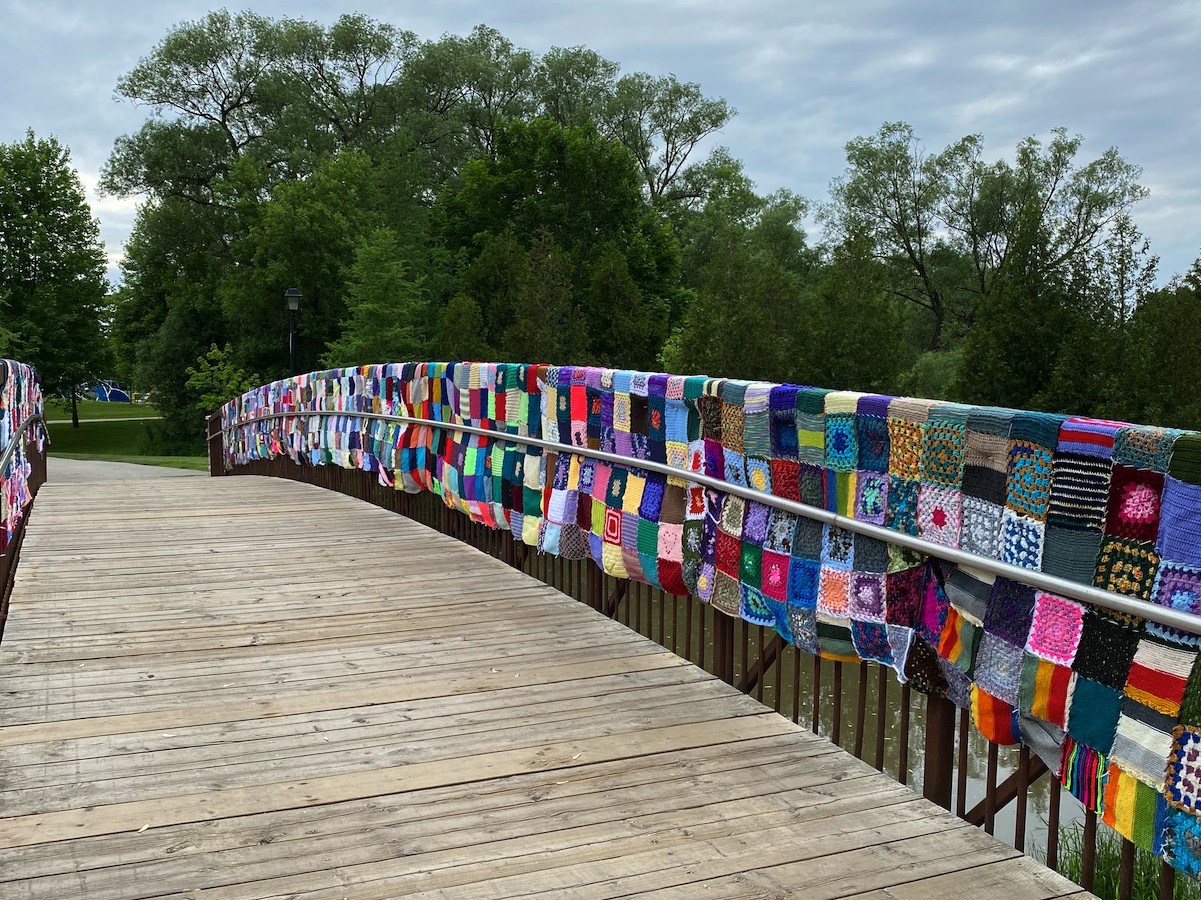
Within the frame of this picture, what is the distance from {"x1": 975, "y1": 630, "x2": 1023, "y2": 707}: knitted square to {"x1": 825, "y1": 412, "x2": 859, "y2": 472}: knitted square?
2.42ft

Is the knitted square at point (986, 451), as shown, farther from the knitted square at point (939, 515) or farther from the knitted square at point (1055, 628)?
the knitted square at point (1055, 628)

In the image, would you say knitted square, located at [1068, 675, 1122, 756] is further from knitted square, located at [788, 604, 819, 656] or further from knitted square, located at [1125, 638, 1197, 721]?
knitted square, located at [788, 604, 819, 656]

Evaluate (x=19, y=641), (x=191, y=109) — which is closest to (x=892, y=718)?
(x=19, y=641)

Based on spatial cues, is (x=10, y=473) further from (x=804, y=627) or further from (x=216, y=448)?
(x=216, y=448)

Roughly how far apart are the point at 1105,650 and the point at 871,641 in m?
0.89

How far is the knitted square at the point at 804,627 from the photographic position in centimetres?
353

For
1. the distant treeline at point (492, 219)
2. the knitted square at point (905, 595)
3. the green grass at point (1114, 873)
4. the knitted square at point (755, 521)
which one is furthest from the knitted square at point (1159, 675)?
the distant treeline at point (492, 219)

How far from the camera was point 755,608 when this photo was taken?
12.7 ft

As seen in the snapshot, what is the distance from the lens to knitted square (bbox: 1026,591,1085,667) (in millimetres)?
2576

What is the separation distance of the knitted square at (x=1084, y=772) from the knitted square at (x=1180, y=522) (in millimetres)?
515

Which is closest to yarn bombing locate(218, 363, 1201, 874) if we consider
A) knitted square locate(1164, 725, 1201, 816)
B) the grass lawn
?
knitted square locate(1164, 725, 1201, 816)

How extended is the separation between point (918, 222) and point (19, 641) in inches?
1728

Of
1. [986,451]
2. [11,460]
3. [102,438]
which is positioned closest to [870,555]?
[986,451]

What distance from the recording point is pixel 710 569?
4168 mm
